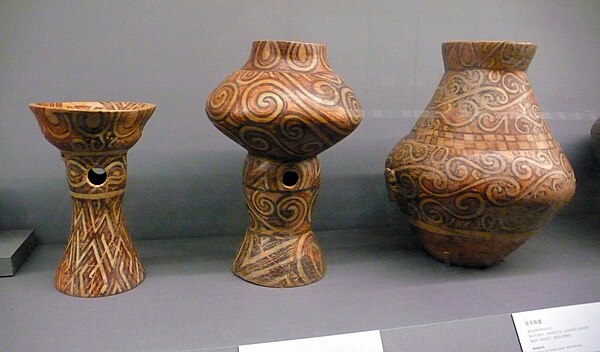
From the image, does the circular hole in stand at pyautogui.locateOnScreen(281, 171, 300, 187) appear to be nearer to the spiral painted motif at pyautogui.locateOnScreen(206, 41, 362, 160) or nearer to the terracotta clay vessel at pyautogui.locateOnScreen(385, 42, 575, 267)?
the spiral painted motif at pyautogui.locateOnScreen(206, 41, 362, 160)

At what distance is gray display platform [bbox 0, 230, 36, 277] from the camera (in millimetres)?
940

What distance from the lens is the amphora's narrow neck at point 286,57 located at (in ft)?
2.87

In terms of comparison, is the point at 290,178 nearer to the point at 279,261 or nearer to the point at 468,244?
the point at 279,261

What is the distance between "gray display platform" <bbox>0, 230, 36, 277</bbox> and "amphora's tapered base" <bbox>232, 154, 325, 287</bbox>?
1.24 feet

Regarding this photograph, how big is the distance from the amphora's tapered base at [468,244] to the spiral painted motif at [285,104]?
0.26 m

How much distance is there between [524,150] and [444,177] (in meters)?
0.14

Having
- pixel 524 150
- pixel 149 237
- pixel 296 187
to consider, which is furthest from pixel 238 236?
pixel 524 150

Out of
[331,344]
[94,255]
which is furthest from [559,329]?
[94,255]

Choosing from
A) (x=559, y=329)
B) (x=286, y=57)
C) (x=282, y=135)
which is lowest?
(x=559, y=329)

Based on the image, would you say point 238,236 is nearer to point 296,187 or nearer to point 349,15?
point 296,187

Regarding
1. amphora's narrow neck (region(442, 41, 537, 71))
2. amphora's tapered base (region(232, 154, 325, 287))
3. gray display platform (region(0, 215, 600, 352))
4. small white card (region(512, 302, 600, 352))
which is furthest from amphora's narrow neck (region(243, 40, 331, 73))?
small white card (region(512, 302, 600, 352))

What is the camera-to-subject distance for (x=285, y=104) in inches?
32.1

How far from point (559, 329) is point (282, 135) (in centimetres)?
49

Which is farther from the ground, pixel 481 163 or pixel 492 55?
pixel 492 55
